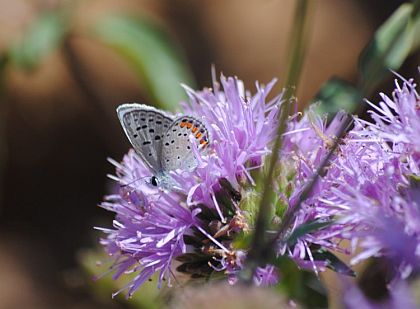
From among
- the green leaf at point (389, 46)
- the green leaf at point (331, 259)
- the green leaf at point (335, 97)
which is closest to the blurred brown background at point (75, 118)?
the green leaf at point (335, 97)

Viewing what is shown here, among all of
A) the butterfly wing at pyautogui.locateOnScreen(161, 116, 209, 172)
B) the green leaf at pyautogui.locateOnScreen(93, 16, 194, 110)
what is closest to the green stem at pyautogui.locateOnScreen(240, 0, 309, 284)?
the butterfly wing at pyautogui.locateOnScreen(161, 116, 209, 172)

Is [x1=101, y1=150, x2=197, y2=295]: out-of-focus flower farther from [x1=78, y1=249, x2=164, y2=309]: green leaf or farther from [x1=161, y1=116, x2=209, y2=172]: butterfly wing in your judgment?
[x1=78, y1=249, x2=164, y2=309]: green leaf

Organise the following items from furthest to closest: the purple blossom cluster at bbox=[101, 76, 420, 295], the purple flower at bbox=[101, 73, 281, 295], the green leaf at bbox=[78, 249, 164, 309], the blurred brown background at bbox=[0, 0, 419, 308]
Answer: the blurred brown background at bbox=[0, 0, 419, 308] < the green leaf at bbox=[78, 249, 164, 309] < the purple flower at bbox=[101, 73, 281, 295] < the purple blossom cluster at bbox=[101, 76, 420, 295]

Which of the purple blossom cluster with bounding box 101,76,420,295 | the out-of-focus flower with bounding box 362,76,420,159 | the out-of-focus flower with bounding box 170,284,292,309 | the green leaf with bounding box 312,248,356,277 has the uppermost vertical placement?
the out-of-focus flower with bounding box 170,284,292,309

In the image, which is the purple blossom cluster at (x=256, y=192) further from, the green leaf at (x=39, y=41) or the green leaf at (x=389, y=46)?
the green leaf at (x=39, y=41)

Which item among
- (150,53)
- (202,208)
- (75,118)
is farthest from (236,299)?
(75,118)
